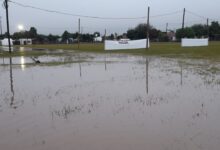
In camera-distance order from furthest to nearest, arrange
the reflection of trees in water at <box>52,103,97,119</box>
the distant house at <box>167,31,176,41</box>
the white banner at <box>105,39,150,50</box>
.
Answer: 1. the distant house at <box>167,31,176,41</box>
2. the white banner at <box>105,39,150,50</box>
3. the reflection of trees in water at <box>52,103,97,119</box>

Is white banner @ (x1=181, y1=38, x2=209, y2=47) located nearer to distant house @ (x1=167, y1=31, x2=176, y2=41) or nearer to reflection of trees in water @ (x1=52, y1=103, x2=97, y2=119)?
reflection of trees in water @ (x1=52, y1=103, x2=97, y2=119)

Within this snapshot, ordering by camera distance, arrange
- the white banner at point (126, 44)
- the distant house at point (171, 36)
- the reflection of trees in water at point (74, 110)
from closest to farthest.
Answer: the reflection of trees in water at point (74, 110) < the white banner at point (126, 44) < the distant house at point (171, 36)

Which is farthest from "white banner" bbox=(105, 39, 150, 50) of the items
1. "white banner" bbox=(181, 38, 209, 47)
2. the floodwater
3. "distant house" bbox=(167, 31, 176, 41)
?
"distant house" bbox=(167, 31, 176, 41)

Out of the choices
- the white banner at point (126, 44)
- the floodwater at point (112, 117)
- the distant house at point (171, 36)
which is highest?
the distant house at point (171, 36)

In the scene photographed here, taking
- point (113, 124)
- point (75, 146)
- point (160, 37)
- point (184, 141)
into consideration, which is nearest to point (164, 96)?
point (113, 124)

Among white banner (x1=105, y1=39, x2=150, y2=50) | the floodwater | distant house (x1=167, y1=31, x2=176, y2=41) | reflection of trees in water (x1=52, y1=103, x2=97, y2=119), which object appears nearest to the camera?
the floodwater

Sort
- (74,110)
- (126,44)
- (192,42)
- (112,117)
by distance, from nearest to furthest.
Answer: (112,117)
(74,110)
(126,44)
(192,42)

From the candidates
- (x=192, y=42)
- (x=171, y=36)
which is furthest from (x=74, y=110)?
(x=171, y=36)

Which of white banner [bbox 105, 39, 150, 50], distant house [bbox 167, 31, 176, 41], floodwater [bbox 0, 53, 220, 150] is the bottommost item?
floodwater [bbox 0, 53, 220, 150]

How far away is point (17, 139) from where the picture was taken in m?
6.27

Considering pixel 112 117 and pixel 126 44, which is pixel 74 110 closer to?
pixel 112 117

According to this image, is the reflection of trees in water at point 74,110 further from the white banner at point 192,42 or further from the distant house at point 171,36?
the distant house at point 171,36

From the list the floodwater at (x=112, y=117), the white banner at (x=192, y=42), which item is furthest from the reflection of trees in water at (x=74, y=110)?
the white banner at (x=192, y=42)

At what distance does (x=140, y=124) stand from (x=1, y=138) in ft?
9.61
